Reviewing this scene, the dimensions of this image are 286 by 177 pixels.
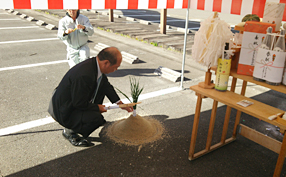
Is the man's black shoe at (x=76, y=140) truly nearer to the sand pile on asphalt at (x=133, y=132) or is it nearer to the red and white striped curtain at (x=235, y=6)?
the sand pile on asphalt at (x=133, y=132)

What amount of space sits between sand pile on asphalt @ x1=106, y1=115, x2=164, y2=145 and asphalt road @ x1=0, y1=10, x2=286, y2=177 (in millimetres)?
116

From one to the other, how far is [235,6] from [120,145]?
3.33 m

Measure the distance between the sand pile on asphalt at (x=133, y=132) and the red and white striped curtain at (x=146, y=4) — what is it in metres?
1.90

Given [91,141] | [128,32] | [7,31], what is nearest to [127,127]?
[91,141]

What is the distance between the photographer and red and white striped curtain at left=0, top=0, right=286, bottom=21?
3.41 meters

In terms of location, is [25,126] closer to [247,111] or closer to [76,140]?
[76,140]

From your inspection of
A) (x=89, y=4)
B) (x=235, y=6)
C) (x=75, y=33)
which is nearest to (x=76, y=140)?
(x=89, y=4)

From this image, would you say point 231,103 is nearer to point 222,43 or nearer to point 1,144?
point 222,43

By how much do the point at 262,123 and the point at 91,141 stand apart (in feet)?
9.61

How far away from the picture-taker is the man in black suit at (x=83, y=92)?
10.4ft

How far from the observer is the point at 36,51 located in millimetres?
8742

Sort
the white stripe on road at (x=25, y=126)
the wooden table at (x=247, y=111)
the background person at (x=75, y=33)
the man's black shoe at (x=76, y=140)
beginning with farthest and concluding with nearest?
the background person at (x=75, y=33) → the white stripe on road at (x=25, y=126) → the man's black shoe at (x=76, y=140) → the wooden table at (x=247, y=111)

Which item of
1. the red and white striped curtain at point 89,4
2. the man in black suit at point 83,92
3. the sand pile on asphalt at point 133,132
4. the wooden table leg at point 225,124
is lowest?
the sand pile on asphalt at point 133,132

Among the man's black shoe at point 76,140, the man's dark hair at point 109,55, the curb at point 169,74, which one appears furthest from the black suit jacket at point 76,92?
the curb at point 169,74
